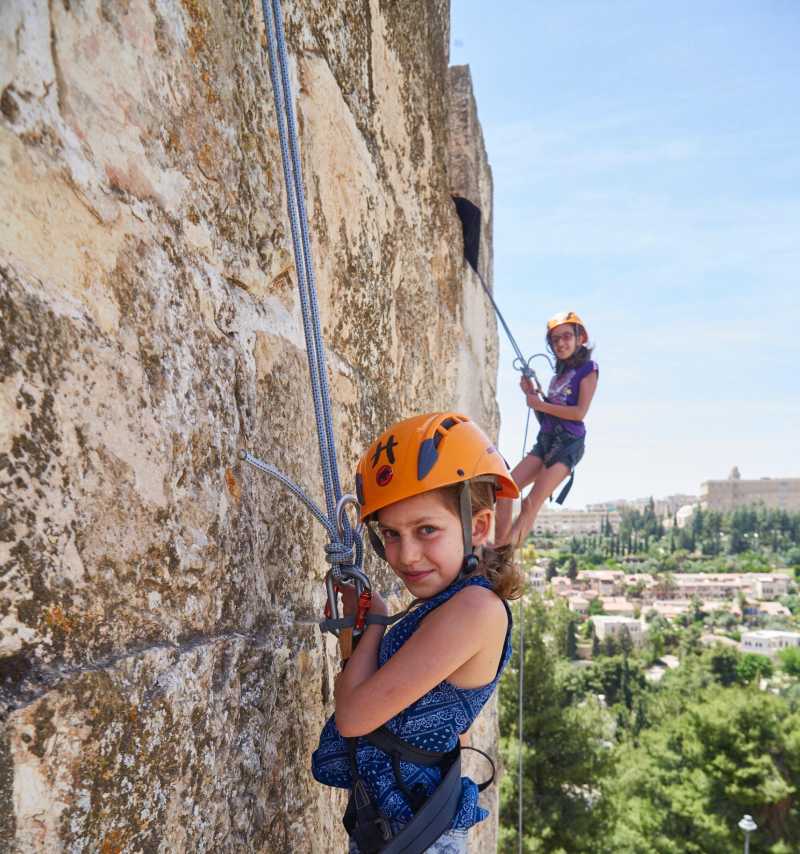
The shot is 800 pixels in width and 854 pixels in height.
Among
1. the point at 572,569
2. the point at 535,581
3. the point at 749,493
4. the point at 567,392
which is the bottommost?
the point at 572,569

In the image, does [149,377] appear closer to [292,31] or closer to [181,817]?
[181,817]

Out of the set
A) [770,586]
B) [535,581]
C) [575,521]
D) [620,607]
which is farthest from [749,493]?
[535,581]

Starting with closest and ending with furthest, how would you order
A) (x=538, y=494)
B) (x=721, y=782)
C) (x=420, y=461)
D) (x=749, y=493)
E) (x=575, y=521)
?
(x=420, y=461) < (x=538, y=494) < (x=721, y=782) < (x=749, y=493) < (x=575, y=521)

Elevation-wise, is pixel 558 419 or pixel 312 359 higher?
pixel 558 419

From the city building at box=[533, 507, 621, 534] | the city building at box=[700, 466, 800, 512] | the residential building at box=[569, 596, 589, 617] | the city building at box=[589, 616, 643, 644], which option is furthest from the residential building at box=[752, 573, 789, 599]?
the city building at box=[533, 507, 621, 534]

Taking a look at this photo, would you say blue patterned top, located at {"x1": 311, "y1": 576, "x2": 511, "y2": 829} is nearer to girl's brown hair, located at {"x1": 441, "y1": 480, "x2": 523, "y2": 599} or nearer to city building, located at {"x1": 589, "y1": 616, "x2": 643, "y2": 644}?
girl's brown hair, located at {"x1": 441, "y1": 480, "x2": 523, "y2": 599}

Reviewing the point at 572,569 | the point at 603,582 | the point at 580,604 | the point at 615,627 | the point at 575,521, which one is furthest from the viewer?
the point at 575,521

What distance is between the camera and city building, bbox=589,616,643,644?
74.3 m

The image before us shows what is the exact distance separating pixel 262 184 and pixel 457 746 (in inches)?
44.2

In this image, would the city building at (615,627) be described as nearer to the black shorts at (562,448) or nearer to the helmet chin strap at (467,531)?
the black shorts at (562,448)

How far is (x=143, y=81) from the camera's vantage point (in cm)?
97

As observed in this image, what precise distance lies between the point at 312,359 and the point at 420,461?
307 millimetres

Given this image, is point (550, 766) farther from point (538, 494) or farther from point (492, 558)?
point (492, 558)

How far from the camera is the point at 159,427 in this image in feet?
3.24
